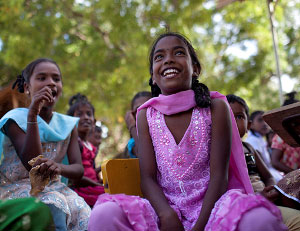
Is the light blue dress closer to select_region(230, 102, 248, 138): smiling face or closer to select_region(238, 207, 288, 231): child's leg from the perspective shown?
select_region(238, 207, 288, 231): child's leg

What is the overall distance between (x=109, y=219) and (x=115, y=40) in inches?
315

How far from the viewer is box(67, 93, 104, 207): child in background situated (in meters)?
3.64

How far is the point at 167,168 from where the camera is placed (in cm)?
213

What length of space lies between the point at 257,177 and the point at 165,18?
254 inches

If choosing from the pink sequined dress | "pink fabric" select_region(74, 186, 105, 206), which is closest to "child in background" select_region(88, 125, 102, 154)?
"pink fabric" select_region(74, 186, 105, 206)

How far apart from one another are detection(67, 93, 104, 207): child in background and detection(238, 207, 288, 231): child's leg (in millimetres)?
2199

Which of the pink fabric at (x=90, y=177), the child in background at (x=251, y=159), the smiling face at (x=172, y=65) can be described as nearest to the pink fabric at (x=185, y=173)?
the smiling face at (x=172, y=65)

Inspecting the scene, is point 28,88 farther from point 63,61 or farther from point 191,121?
point 63,61

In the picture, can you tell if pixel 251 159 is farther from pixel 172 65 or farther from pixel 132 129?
pixel 172 65

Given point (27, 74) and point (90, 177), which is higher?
point (27, 74)

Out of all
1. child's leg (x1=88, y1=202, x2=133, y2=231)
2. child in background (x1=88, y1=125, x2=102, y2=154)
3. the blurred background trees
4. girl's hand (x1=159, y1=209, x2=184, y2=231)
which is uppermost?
the blurred background trees

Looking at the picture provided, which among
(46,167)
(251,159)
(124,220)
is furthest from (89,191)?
(124,220)

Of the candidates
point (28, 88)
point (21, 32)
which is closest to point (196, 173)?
point (28, 88)

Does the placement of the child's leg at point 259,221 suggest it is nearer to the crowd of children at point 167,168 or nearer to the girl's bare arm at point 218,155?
Result: the crowd of children at point 167,168
